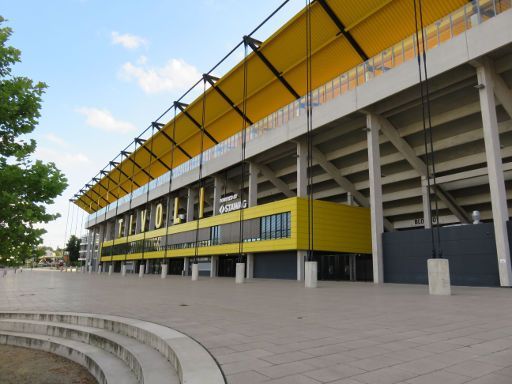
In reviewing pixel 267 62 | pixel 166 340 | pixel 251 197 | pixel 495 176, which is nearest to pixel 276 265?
pixel 251 197

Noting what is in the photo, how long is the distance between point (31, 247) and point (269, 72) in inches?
1195

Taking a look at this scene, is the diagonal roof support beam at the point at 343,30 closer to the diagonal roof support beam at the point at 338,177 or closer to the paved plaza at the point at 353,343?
the diagonal roof support beam at the point at 338,177

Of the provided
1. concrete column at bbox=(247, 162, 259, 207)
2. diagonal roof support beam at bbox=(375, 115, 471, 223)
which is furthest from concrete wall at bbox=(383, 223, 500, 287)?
concrete column at bbox=(247, 162, 259, 207)

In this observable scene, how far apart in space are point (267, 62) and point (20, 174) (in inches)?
1158

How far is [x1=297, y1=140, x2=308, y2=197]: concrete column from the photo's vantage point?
33.8 meters

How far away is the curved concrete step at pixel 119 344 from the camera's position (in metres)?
4.71

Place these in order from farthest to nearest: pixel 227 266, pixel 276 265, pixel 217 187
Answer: pixel 217 187 → pixel 227 266 → pixel 276 265

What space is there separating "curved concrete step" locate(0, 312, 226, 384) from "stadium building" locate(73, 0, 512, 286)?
1281 cm

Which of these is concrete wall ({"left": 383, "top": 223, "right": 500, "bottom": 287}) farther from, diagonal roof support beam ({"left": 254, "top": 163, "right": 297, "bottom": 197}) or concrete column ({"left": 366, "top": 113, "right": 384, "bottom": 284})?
diagonal roof support beam ({"left": 254, "top": 163, "right": 297, "bottom": 197})

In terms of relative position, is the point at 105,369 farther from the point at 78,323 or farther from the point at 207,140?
the point at 207,140

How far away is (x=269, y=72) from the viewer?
35.7 m

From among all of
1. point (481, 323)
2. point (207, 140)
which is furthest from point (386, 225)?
point (481, 323)

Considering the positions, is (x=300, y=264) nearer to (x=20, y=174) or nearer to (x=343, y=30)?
(x=343, y=30)

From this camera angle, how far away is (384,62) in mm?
27391
